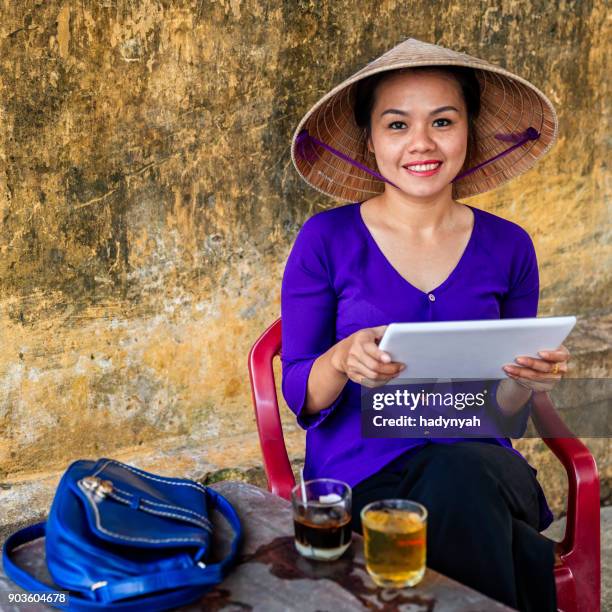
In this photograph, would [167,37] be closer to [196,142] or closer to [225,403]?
[196,142]

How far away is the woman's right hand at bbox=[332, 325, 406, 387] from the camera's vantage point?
1.70 metres

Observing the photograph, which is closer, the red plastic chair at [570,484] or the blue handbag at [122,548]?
the blue handbag at [122,548]

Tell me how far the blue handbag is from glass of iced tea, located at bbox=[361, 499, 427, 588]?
9.7 inches

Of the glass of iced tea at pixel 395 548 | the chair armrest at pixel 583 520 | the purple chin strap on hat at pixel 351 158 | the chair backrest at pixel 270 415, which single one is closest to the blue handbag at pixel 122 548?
the glass of iced tea at pixel 395 548

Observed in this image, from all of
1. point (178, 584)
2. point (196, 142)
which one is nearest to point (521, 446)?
point (196, 142)

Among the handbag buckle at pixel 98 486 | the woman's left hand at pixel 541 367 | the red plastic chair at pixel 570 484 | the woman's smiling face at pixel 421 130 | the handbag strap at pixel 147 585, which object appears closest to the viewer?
the handbag strap at pixel 147 585

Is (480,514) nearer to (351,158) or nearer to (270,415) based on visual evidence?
(270,415)

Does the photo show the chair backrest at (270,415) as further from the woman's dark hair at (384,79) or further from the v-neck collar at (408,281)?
the woman's dark hair at (384,79)

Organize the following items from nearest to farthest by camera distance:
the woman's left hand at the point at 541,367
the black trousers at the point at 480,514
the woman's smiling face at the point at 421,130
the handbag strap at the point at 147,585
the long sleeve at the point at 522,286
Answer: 1. the handbag strap at the point at 147,585
2. the black trousers at the point at 480,514
3. the woman's left hand at the point at 541,367
4. the woman's smiling face at the point at 421,130
5. the long sleeve at the point at 522,286

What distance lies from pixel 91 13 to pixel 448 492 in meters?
1.69

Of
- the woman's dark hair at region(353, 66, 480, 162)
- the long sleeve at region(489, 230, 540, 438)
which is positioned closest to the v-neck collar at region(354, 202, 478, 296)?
the long sleeve at region(489, 230, 540, 438)

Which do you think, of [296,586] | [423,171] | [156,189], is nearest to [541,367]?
[423,171]

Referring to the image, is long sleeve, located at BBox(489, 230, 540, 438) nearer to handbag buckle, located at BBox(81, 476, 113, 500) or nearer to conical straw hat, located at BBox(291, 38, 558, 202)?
conical straw hat, located at BBox(291, 38, 558, 202)

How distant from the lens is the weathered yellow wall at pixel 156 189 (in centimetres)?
253
